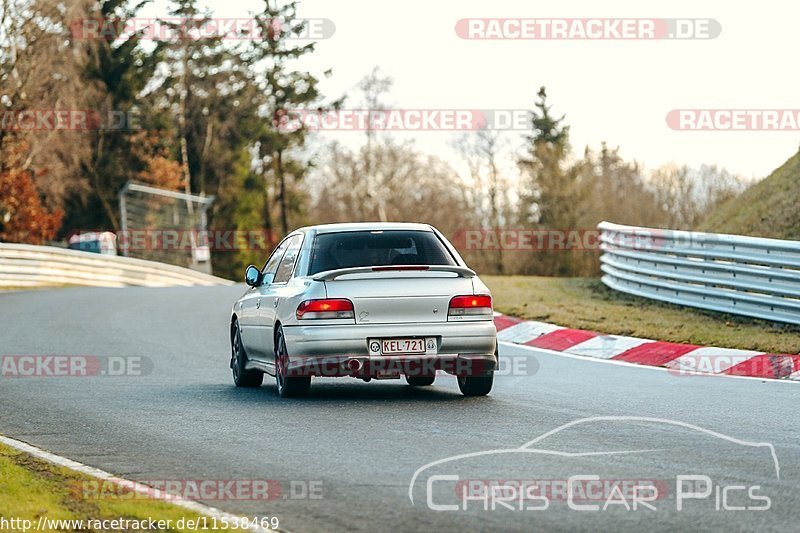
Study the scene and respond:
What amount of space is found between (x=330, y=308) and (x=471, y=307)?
3.83 feet

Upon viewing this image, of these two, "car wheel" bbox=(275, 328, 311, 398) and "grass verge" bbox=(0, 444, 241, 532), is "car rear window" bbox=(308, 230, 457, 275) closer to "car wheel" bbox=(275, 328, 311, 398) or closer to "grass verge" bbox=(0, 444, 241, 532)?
"car wheel" bbox=(275, 328, 311, 398)

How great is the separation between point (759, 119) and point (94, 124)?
48.8 meters

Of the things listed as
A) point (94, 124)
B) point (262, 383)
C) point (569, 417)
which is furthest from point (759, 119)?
point (94, 124)

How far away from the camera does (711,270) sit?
61.9ft

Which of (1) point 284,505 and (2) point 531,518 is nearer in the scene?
(2) point 531,518

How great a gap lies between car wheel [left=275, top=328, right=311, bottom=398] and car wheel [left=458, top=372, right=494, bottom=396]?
1.35 metres

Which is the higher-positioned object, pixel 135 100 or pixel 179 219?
pixel 135 100

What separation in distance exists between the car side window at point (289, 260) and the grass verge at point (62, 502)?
4.47 m

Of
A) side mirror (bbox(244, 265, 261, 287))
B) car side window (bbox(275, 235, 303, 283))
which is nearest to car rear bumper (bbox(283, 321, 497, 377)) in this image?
car side window (bbox(275, 235, 303, 283))

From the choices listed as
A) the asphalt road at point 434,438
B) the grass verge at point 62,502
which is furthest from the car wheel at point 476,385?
the grass verge at point 62,502

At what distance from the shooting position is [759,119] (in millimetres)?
20328

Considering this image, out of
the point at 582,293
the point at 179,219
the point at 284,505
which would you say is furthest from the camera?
the point at 179,219

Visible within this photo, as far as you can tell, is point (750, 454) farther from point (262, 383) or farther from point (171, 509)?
point (262, 383)

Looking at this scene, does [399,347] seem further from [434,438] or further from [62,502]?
[62,502]
